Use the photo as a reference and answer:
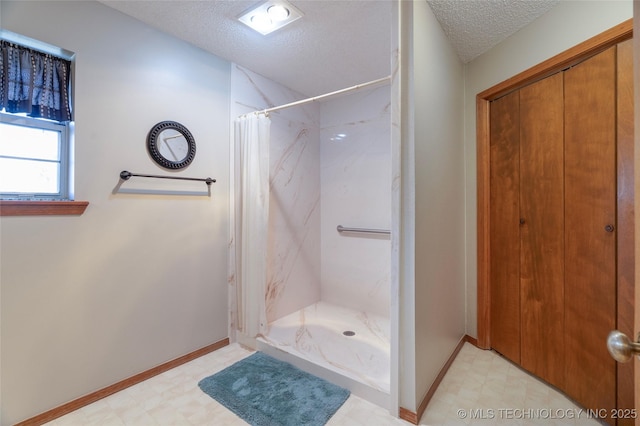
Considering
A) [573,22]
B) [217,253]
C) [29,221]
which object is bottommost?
[217,253]

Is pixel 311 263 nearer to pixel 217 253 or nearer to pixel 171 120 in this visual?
pixel 217 253

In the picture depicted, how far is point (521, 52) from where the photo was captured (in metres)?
1.95

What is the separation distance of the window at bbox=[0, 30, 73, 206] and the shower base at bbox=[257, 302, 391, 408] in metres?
1.71

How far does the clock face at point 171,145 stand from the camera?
6.38 ft

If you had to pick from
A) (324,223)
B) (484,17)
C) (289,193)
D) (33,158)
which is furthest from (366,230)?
(33,158)

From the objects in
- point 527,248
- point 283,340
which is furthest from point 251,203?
point 527,248

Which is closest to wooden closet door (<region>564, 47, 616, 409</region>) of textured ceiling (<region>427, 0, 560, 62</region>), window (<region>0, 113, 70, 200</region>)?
textured ceiling (<region>427, 0, 560, 62</region>)

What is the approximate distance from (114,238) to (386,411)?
189 centimetres

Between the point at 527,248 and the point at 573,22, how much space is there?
1357mm

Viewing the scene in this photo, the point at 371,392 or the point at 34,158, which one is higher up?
the point at 34,158

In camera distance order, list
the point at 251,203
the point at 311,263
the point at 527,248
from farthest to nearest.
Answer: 1. the point at 311,263
2. the point at 251,203
3. the point at 527,248

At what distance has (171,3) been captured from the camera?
1.70 m

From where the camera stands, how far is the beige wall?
1548 mm

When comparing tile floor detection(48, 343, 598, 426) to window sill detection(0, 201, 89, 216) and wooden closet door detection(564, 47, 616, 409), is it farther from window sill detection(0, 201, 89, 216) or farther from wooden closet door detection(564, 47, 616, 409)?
window sill detection(0, 201, 89, 216)
